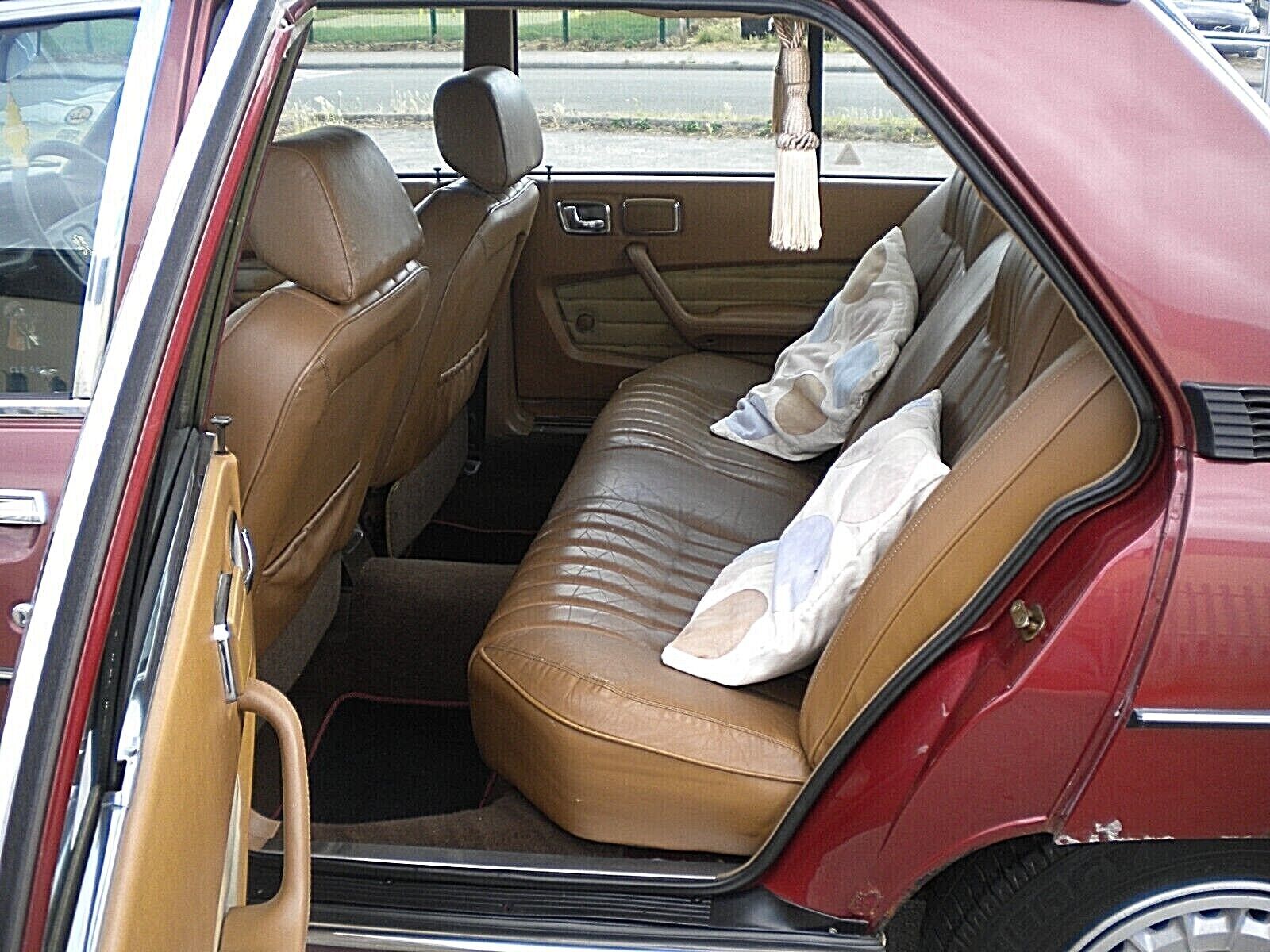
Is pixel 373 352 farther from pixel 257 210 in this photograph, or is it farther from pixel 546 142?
pixel 546 142

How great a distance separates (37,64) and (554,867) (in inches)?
44.5

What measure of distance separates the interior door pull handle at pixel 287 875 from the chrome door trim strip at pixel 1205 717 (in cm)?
83

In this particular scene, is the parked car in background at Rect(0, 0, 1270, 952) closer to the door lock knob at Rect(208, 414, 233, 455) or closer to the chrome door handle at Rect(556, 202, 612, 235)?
the door lock knob at Rect(208, 414, 233, 455)

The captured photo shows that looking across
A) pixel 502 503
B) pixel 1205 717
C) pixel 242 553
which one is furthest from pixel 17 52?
pixel 502 503

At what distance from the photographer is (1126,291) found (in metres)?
1.29

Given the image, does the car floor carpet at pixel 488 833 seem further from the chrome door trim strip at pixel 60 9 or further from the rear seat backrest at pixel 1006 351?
the chrome door trim strip at pixel 60 9

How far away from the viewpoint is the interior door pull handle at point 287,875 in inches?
51.4

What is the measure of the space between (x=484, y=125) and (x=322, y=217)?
0.95 meters

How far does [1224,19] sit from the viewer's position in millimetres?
1671

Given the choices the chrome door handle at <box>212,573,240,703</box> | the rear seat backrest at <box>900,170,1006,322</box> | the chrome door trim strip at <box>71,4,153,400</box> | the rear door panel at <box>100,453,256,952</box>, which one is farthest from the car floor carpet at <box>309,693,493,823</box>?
the rear seat backrest at <box>900,170,1006,322</box>

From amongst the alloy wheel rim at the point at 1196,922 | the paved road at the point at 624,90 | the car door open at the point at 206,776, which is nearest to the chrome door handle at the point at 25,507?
the car door open at the point at 206,776

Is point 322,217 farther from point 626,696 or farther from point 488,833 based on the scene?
point 488,833

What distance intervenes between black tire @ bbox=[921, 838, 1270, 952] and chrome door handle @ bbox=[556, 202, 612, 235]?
231 cm

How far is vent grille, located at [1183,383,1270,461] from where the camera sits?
129cm
